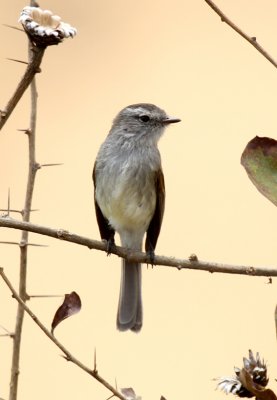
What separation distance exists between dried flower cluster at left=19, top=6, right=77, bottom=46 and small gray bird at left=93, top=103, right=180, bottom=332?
6.75 feet

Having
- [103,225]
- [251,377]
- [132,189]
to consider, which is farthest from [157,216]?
[251,377]

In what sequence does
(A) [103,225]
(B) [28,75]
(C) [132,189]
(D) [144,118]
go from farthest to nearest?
(D) [144,118] → (A) [103,225] → (C) [132,189] → (B) [28,75]

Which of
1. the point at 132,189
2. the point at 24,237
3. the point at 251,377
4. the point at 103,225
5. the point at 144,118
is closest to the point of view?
the point at 251,377

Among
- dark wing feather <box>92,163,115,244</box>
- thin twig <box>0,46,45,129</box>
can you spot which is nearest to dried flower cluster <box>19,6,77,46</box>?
thin twig <box>0,46,45,129</box>

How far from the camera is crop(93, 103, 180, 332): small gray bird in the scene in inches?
129

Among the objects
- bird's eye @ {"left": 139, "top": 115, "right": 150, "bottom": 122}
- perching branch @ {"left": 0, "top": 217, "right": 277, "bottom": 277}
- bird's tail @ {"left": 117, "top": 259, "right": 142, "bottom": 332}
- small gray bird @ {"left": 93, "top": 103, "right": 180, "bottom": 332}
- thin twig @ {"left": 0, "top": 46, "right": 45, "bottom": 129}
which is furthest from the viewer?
bird's eye @ {"left": 139, "top": 115, "right": 150, "bottom": 122}

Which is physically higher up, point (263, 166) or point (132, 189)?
point (132, 189)

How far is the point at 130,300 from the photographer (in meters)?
3.53

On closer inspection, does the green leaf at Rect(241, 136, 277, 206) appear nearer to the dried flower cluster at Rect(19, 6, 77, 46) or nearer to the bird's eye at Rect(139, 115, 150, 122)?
the dried flower cluster at Rect(19, 6, 77, 46)

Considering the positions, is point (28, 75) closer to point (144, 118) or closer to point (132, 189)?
point (132, 189)

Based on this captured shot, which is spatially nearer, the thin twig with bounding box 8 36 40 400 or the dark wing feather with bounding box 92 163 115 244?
the thin twig with bounding box 8 36 40 400

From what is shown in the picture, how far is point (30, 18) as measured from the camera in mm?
1085

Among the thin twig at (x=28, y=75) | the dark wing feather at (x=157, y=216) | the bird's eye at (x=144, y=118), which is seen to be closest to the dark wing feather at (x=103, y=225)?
the dark wing feather at (x=157, y=216)

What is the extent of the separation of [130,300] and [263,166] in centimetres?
262
